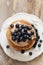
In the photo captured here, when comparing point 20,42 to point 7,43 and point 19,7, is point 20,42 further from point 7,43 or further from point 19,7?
point 19,7

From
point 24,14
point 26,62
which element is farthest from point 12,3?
point 26,62

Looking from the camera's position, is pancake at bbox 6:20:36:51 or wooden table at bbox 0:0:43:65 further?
wooden table at bbox 0:0:43:65

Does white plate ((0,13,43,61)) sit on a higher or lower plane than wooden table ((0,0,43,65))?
lower

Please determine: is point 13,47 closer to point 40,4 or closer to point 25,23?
point 25,23

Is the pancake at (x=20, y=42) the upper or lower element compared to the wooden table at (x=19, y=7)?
lower

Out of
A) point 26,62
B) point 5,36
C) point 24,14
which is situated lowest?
point 26,62

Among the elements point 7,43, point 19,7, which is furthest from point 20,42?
point 19,7

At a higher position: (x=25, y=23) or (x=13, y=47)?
(x=25, y=23)

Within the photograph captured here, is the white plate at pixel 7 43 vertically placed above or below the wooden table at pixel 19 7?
below

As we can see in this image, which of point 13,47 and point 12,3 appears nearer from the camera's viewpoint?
point 13,47

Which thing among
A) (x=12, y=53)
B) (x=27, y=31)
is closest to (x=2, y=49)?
(x=12, y=53)

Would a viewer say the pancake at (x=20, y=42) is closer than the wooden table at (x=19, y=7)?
Yes
